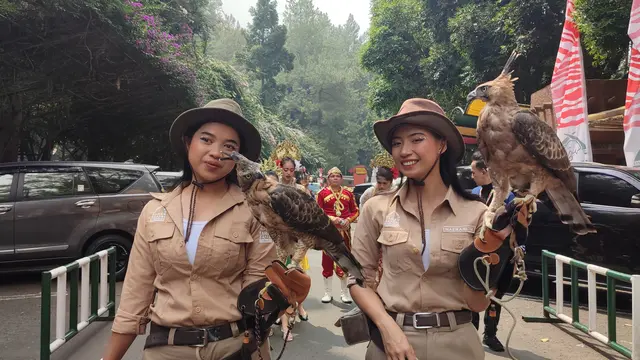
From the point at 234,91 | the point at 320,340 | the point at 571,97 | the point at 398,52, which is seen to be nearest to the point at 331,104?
the point at 398,52

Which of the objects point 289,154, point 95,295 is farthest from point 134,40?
point 95,295

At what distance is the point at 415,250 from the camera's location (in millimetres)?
1960

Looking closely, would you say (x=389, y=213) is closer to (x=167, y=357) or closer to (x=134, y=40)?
(x=167, y=357)

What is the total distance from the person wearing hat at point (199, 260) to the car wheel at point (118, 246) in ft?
19.9

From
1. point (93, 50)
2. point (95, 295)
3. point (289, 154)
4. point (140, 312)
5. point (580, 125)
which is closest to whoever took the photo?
point (140, 312)

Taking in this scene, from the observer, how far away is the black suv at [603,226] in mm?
5961

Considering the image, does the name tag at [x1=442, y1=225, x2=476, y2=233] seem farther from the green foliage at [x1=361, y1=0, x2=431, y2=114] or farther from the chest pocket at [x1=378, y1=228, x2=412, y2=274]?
Answer: the green foliage at [x1=361, y1=0, x2=431, y2=114]

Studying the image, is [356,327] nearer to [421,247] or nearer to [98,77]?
[421,247]

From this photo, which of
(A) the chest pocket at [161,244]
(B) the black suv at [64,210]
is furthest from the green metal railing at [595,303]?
(B) the black suv at [64,210]

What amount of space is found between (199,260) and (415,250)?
0.95m

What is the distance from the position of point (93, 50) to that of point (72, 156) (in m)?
9.50

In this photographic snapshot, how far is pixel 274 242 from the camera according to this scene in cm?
217

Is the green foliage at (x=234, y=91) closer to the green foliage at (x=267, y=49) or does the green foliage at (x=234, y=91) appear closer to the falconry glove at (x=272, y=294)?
the falconry glove at (x=272, y=294)

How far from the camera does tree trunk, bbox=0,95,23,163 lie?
995 centimetres
